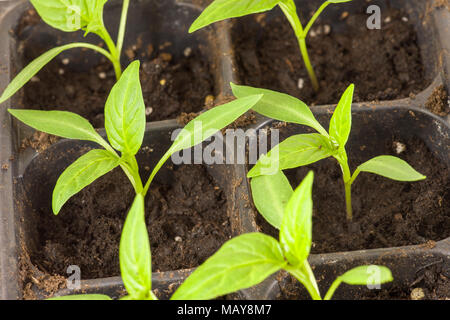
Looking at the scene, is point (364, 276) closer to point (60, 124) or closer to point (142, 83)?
point (60, 124)

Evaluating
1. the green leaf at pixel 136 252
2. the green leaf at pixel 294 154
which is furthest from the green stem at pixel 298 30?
the green leaf at pixel 136 252

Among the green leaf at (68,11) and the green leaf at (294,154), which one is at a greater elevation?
the green leaf at (68,11)

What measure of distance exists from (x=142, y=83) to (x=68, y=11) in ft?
0.87

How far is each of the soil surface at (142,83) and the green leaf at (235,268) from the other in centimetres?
55

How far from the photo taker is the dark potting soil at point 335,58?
129 cm

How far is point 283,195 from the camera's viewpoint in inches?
36.9

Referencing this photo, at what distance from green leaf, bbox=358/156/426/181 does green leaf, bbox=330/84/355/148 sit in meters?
0.06

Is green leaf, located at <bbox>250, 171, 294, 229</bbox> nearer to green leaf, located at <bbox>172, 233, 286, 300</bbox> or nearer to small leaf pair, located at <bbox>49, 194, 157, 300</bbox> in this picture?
green leaf, located at <bbox>172, 233, 286, 300</bbox>

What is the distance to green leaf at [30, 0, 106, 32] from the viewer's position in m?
1.11

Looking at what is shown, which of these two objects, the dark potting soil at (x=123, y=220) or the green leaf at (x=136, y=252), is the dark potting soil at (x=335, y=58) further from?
the green leaf at (x=136, y=252)

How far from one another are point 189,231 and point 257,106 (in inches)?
10.8

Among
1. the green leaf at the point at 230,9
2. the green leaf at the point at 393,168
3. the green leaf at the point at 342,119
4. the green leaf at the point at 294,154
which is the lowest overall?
the green leaf at the point at 393,168

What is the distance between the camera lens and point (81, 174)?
95 centimetres
